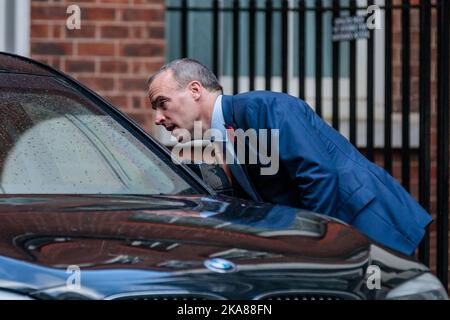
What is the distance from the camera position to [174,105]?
15.8 feet

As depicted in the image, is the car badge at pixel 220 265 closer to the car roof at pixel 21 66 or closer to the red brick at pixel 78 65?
the car roof at pixel 21 66

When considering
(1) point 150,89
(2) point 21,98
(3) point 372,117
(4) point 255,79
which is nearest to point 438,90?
(3) point 372,117

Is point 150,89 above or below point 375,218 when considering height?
above

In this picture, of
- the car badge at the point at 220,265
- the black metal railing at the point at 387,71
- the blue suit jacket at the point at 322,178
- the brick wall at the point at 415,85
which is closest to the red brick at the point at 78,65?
the black metal railing at the point at 387,71

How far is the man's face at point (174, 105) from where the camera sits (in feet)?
15.8

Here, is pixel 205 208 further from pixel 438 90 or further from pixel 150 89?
pixel 438 90

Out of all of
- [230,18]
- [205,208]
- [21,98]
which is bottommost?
[205,208]

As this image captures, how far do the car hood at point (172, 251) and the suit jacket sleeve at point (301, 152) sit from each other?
1.92 feet

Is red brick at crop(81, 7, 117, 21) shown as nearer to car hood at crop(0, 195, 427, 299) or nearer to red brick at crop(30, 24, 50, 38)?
red brick at crop(30, 24, 50, 38)
